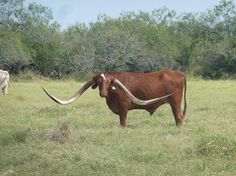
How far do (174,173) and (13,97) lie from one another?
46.8 feet

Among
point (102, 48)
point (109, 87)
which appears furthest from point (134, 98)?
point (102, 48)

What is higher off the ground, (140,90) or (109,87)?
(109,87)

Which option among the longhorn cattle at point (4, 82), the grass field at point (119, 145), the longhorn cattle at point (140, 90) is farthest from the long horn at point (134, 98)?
the longhorn cattle at point (4, 82)

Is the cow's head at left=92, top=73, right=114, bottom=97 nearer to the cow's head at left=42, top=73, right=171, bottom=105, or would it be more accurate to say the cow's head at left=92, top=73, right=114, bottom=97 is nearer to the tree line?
the cow's head at left=42, top=73, right=171, bottom=105

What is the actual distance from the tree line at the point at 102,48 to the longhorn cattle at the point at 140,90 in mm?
30517

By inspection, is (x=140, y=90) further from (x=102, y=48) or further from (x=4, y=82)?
(x=102, y=48)

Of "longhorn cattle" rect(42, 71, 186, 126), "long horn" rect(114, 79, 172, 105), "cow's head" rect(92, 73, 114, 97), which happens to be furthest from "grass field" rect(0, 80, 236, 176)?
"cow's head" rect(92, 73, 114, 97)

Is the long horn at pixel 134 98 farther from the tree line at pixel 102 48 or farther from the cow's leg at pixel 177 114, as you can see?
the tree line at pixel 102 48

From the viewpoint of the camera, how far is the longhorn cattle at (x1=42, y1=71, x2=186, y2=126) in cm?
1184

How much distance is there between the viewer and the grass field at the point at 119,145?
25.1ft

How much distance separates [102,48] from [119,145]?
1448 inches

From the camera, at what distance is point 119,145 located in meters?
9.25

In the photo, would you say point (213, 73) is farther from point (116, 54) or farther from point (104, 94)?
point (104, 94)

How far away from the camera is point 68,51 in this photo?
47000mm
